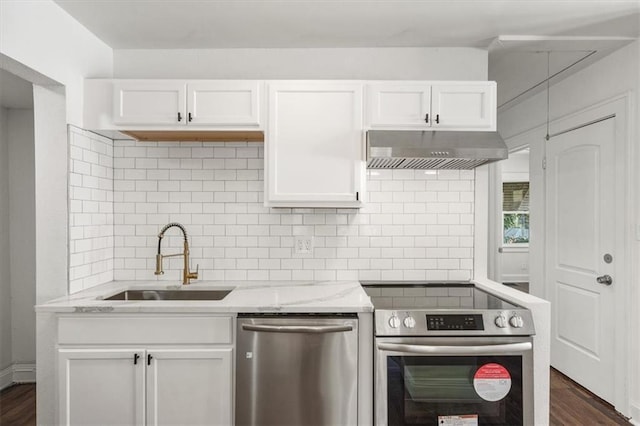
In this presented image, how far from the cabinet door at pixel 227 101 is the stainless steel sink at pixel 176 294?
3.50 ft

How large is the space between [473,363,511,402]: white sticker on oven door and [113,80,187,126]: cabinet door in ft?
7.01

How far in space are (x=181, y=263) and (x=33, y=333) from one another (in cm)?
174

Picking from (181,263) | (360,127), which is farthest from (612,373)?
(181,263)

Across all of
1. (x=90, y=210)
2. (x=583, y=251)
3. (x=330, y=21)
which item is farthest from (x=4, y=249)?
(x=583, y=251)

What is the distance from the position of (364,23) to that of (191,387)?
88.6 inches

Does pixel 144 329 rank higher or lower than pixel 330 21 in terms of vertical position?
lower

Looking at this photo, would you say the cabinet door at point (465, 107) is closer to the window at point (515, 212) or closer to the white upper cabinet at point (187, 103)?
the white upper cabinet at point (187, 103)

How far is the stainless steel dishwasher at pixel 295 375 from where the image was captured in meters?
1.99

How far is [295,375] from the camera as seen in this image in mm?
1987

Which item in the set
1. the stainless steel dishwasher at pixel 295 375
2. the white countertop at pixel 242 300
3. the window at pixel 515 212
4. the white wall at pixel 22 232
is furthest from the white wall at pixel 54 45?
the window at pixel 515 212

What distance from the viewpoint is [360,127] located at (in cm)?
235

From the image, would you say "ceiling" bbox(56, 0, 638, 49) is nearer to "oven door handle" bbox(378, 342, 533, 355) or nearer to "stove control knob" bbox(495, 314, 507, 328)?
"stove control knob" bbox(495, 314, 507, 328)

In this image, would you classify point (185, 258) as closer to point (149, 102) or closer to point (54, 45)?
point (149, 102)

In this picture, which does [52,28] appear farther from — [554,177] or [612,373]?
[612,373]
